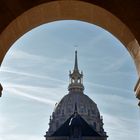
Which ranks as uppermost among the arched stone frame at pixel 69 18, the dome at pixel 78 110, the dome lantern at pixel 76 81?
the dome lantern at pixel 76 81

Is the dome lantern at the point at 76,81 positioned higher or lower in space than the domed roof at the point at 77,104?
higher

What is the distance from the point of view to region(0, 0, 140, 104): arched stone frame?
6582 millimetres

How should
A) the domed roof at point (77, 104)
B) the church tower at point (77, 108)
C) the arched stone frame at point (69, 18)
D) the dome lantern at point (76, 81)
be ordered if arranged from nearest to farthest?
1. the arched stone frame at point (69, 18)
2. the church tower at point (77, 108)
3. the domed roof at point (77, 104)
4. the dome lantern at point (76, 81)

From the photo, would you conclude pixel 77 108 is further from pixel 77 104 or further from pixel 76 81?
pixel 76 81

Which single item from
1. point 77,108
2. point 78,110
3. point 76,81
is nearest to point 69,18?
point 77,108

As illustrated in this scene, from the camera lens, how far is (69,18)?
7562 millimetres

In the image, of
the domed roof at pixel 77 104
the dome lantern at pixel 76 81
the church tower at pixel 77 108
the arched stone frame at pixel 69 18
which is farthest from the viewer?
the dome lantern at pixel 76 81

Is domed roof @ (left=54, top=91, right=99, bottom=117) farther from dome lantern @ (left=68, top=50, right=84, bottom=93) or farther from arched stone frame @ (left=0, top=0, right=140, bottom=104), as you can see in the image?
arched stone frame @ (left=0, top=0, right=140, bottom=104)

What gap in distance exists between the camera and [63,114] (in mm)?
125250

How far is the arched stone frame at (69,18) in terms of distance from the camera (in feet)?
21.6

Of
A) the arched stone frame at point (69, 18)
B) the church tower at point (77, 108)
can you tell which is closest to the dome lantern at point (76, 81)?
the church tower at point (77, 108)

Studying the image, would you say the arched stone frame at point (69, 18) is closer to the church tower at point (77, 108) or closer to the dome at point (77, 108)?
the church tower at point (77, 108)

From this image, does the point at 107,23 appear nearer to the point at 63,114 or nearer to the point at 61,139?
the point at 61,139

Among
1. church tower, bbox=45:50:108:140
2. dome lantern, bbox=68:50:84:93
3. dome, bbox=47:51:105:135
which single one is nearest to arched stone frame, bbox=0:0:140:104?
church tower, bbox=45:50:108:140
